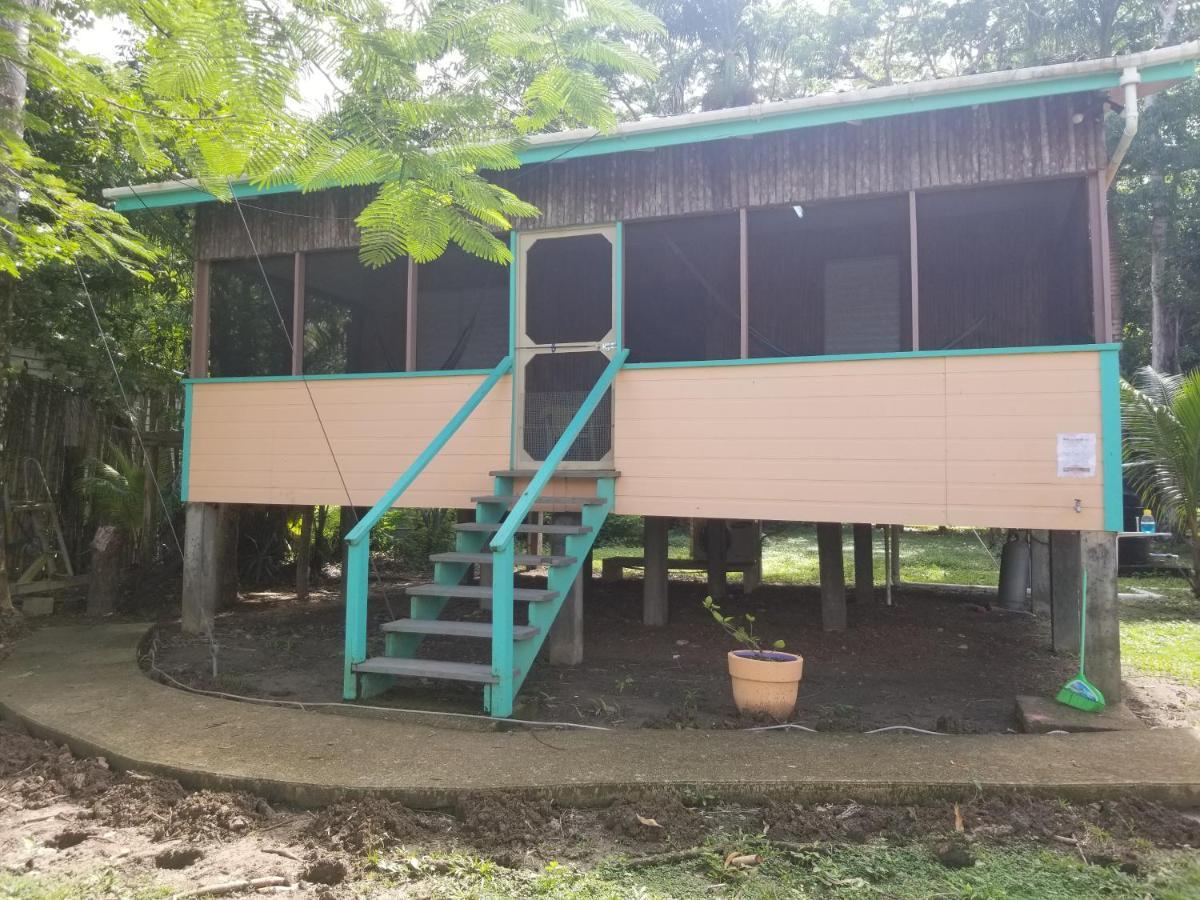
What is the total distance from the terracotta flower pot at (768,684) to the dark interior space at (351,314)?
4.58 meters

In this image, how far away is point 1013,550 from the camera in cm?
876

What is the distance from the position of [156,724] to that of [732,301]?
19.2ft

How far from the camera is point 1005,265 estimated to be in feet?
25.0

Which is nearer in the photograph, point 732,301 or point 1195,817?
point 1195,817

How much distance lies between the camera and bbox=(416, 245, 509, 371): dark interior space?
7.51 meters

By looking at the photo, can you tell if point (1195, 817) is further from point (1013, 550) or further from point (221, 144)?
point (1013, 550)

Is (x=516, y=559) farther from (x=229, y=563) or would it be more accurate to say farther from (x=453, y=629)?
(x=229, y=563)

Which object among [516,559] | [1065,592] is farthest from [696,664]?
[1065,592]

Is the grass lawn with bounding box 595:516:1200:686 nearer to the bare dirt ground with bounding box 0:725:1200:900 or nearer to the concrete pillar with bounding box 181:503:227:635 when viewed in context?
the bare dirt ground with bounding box 0:725:1200:900

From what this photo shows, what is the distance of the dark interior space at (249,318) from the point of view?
729 centimetres

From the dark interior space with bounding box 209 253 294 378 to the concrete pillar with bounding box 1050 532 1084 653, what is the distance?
6.70m

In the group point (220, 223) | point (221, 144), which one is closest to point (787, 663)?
point (221, 144)

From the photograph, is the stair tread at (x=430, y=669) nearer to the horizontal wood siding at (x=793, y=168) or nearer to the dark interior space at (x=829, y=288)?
the horizontal wood siding at (x=793, y=168)

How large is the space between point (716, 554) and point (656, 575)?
1262 millimetres
